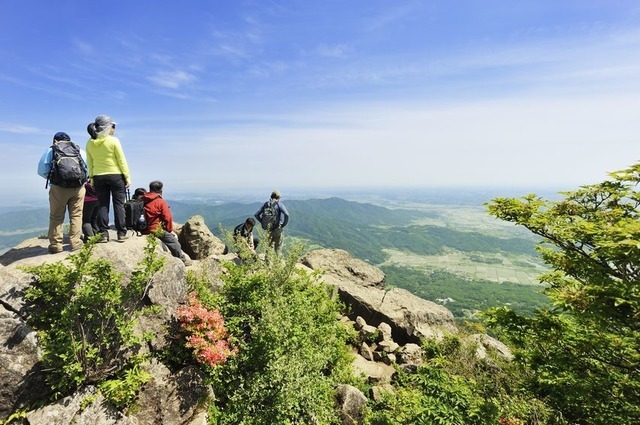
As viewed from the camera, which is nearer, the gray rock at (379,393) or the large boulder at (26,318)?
the large boulder at (26,318)

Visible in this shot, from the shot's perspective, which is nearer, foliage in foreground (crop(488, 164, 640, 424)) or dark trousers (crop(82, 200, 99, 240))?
foliage in foreground (crop(488, 164, 640, 424))

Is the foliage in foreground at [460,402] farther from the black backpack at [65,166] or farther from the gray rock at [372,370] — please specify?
the black backpack at [65,166]

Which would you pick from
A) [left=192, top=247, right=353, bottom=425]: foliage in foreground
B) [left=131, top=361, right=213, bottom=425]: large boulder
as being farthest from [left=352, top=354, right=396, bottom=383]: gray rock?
[left=131, top=361, right=213, bottom=425]: large boulder

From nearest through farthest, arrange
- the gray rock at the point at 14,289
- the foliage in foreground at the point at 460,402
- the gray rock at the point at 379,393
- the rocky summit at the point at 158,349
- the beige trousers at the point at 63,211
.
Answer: the rocky summit at the point at 158,349, the gray rock at the point at 14,289, the foliage in foreground at the point at 460,402, the beige trousers at the point at 63,211, the gray rock at the point at 379,393

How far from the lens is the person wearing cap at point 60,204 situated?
26.7 ft

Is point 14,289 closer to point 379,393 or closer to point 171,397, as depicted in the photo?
point 171,397

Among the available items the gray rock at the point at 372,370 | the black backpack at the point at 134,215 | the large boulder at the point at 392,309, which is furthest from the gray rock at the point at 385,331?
the black backpack at the point at 134,215

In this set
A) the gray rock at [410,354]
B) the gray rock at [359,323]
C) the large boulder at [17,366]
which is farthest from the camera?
the gray rock at [359,323]

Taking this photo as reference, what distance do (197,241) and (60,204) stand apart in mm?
9336

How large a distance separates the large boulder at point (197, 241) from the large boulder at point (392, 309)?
6.04m

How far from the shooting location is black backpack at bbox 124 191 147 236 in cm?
995

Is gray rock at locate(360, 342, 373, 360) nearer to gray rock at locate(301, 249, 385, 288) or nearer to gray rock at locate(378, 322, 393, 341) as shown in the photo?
gray rock at locate(378, 322, 393, 341)

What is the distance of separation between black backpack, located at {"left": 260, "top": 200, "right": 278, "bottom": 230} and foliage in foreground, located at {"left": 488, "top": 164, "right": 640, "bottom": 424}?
360 inches

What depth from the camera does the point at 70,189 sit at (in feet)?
27.6
